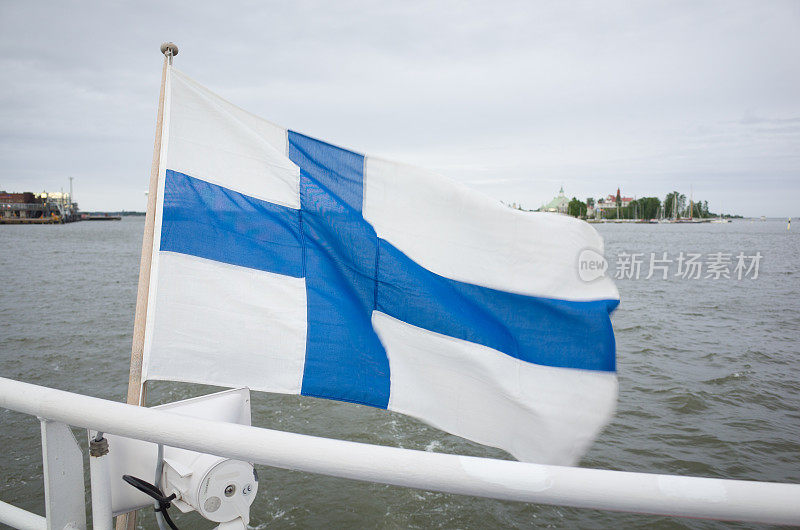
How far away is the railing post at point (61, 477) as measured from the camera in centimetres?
151

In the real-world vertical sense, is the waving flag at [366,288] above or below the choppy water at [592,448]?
above

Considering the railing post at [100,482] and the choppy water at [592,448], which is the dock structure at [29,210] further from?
the railing post at [100,482]

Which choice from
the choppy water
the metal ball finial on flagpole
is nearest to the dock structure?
the choppy water

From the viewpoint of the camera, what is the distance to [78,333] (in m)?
12.9

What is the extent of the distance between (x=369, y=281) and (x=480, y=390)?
0.93 m

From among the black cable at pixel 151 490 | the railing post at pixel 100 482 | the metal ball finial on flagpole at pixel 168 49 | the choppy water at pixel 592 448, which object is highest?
the metal ball finial on flagpole at pixel 168 49

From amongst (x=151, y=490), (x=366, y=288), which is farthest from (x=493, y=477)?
(x=366, y=288)

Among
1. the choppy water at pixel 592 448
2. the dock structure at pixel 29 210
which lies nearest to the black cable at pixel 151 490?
the choppy water at pixel 592 448

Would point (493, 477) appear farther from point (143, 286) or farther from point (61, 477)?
point (143, 286)

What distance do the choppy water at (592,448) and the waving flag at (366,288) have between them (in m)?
2.77

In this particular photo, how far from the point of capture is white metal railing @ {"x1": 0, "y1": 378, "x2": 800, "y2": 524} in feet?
3.72

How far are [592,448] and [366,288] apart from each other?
213 inches

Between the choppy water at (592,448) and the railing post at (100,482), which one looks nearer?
the railing post at (100,482)

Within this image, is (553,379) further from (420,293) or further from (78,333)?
(78,333)
